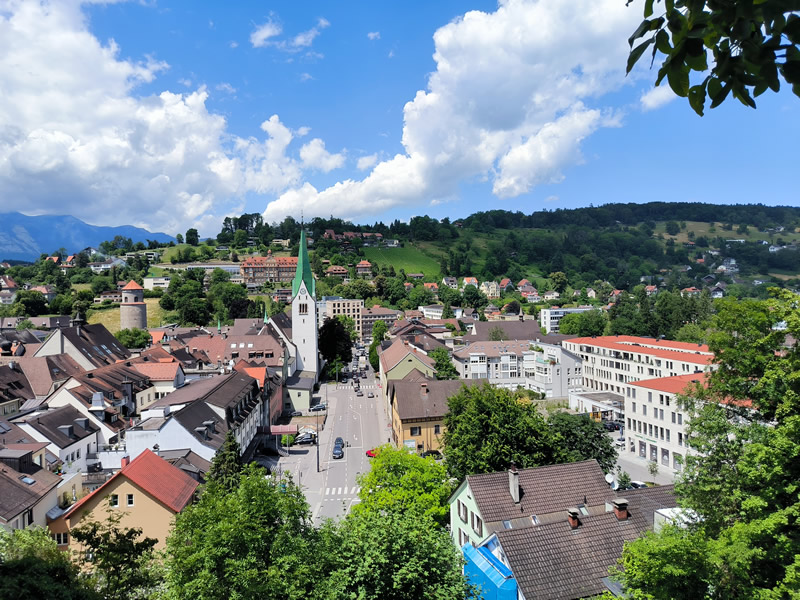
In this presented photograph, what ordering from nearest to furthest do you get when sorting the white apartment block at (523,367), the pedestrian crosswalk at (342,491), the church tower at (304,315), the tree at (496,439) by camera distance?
the tree at (496,439)
the pedestrian crosswalk at (342,491)
the white apartment block at (523,367)
the church tower at (304,315)

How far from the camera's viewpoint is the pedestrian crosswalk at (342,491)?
3656cm

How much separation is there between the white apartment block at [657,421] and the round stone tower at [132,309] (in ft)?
303

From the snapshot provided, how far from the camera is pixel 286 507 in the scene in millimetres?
15242

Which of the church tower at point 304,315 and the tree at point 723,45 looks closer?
the tree at point 723,45

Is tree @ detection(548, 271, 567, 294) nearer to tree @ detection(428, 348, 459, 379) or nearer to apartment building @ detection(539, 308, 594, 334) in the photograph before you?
apartment building @ detection(539, 308, 594, 334)

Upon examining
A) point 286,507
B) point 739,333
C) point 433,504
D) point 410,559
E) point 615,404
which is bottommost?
point 615,404

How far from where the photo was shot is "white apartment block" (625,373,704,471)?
138 ft

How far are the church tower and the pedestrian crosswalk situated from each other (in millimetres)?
37594

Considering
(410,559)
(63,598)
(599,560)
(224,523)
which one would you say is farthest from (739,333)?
(63,598)

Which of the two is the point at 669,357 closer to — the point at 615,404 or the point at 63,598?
the point at 615,404

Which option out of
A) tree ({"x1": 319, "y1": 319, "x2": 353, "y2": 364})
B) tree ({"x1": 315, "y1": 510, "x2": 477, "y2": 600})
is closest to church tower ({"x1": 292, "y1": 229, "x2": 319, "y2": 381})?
tree ({"x1": 319, "y1": 319, "x2": 353, "y2": 364})

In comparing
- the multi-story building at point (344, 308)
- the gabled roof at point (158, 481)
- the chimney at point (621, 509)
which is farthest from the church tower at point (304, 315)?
the chimney at point (621, 509)

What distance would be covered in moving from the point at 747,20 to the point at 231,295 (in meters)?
135

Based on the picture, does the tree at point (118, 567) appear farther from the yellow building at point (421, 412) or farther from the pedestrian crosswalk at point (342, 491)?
the yellow building at point (421, 412)
